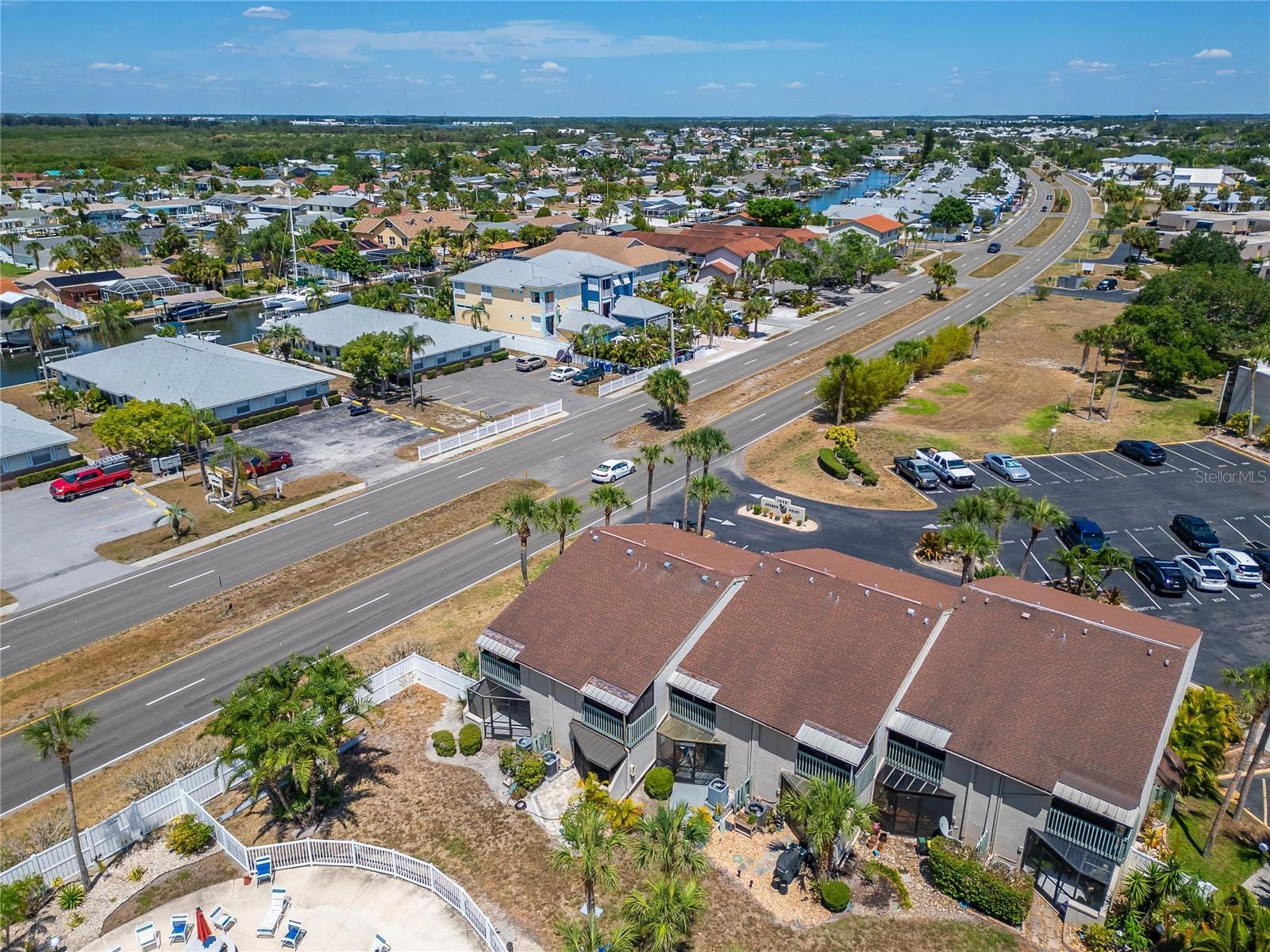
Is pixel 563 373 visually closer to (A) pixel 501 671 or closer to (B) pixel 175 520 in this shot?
(B) pixel 175 520

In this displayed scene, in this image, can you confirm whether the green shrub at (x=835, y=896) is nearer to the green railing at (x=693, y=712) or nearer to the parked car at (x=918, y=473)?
the green railing at (x=693, y=712)

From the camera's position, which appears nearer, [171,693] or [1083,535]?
[171,693]

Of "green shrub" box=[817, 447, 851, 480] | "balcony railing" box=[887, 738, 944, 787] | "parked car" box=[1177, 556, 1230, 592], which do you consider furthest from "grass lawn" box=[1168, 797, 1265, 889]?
"green shrub" box=[817, 447, 851, 480]

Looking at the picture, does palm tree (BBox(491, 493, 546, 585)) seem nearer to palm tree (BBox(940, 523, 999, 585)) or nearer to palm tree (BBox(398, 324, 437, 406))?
palm tree (BBox(940, 523, 999, 585))

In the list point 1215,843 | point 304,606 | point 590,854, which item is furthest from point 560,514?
point 1215,843

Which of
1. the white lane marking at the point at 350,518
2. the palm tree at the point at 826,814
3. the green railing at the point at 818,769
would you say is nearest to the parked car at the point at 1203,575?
the palm tree at the point at 826,814
